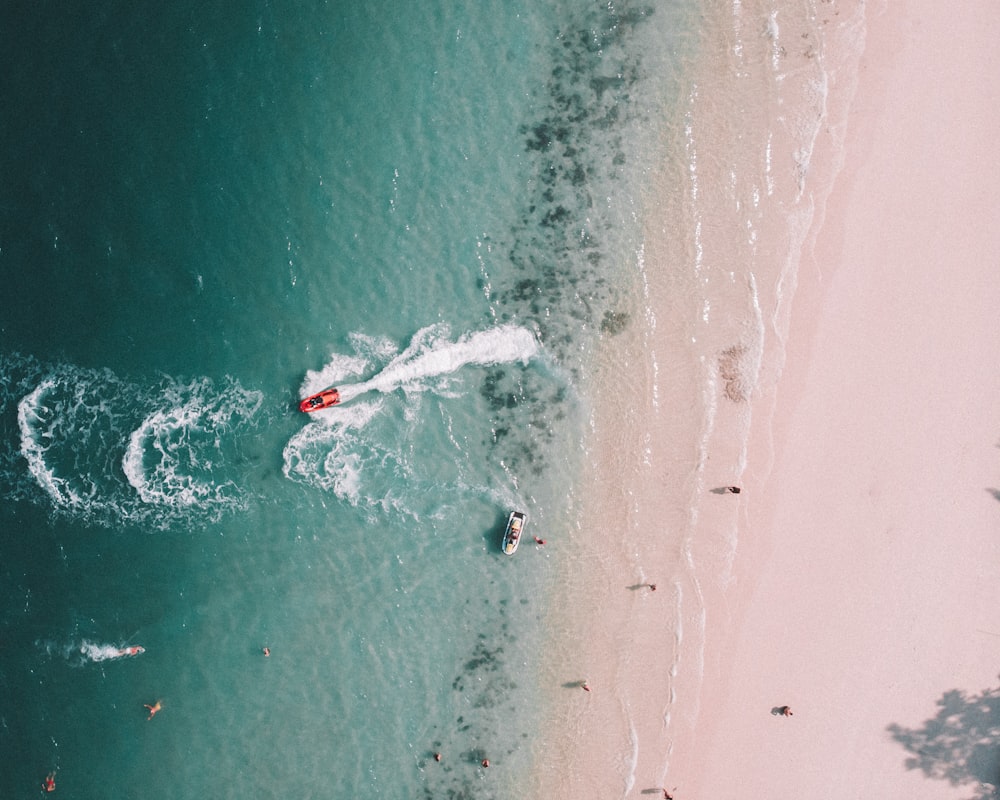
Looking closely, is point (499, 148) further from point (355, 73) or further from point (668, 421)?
point (668, 421)

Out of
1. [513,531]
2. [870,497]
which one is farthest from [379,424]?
[870,497]

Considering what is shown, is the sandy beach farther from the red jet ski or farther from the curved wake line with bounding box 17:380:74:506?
the curved wake line with bounding box 17:380:74:506

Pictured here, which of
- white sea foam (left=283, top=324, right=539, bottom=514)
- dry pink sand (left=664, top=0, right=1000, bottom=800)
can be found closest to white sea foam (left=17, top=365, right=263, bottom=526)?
white sea foam (left=283, top=324, right=539, bottom=514)

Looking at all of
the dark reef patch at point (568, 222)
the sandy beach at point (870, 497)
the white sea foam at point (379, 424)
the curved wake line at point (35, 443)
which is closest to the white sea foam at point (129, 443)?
the curved wake line at point (35, 443)

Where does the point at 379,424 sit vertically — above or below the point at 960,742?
above

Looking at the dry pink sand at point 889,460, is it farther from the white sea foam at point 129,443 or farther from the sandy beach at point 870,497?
the white sea foam at point 129,443

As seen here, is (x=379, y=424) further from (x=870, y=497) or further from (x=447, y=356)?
(x=870, y=497)
